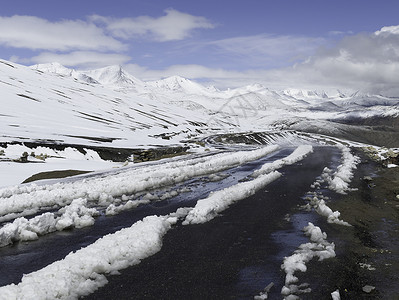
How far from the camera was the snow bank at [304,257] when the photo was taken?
689 cm

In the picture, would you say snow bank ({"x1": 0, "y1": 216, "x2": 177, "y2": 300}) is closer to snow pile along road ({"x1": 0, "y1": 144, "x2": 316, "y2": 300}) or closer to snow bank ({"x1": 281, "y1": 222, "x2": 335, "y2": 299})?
snow pile along road ({"x1": 0, "y1": 144, "x2": 316, "y2": 300})

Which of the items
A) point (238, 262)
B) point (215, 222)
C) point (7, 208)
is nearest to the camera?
point (238, 262)

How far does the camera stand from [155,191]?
17.8 m

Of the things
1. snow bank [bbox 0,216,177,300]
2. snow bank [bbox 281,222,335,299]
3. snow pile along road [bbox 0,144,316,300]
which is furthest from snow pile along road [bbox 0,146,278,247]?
snow bank [bbox 281,222,335,299]

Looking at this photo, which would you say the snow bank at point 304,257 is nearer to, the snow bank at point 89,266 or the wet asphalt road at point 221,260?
the wet asphalt road at point 221,260

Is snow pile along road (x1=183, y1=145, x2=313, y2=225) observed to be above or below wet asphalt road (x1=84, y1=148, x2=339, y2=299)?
above

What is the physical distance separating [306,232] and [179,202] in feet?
21.4

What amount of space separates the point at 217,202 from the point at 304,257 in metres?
5.82

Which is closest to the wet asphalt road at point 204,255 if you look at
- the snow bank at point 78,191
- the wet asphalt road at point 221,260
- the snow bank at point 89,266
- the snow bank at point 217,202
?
the wet asphalt road at point 221,260

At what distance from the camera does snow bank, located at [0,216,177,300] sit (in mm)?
6395

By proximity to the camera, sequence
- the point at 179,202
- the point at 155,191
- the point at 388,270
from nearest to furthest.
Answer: the point at 388,270, the point at 179,202, the point at 155,191

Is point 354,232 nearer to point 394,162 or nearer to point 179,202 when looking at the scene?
point 179,202

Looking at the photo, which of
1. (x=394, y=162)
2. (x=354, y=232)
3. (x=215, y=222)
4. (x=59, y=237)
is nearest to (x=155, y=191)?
(x=215, y=222)

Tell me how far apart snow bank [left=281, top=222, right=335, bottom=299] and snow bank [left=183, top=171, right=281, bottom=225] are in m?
3.74
